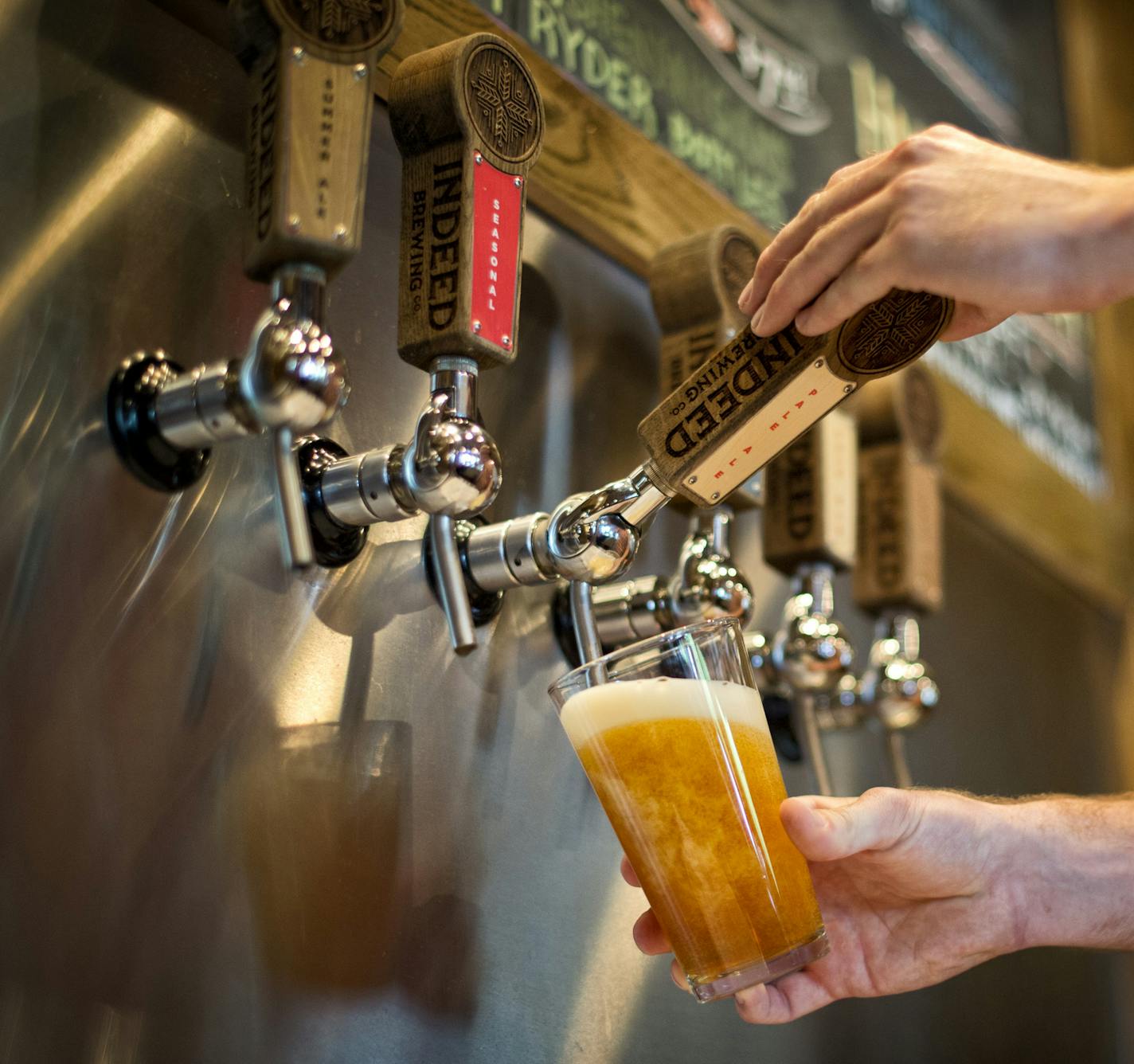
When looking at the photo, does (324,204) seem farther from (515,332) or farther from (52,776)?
(52,776)

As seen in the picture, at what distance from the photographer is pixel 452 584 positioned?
2.26 feet

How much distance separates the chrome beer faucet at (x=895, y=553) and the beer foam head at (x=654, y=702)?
520 millimetres

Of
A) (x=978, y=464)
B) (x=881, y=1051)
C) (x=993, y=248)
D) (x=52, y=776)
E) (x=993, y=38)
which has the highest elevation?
(x=993, y=38)

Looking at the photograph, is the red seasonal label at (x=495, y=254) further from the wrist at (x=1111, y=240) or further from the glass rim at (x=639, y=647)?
the wrist at (x=1111, y=240)

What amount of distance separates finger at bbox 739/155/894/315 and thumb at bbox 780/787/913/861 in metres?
0.29

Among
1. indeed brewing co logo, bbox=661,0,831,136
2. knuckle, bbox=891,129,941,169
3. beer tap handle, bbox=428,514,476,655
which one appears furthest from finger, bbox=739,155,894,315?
indeed brewing co logo, bbox=661,0,831,136

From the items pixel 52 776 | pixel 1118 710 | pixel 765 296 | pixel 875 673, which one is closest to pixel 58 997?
pixel 52 776

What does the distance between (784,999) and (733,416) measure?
1.21 feet

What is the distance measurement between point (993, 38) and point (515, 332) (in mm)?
1634

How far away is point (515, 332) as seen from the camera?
715 millimetres

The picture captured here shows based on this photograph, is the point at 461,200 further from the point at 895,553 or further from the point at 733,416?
the point at 895,553

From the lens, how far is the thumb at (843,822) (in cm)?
67

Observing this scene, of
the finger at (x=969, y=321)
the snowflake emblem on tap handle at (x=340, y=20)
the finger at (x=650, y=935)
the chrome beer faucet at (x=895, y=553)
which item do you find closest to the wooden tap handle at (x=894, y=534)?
the chrome beer faucet at (x=895, y=553)

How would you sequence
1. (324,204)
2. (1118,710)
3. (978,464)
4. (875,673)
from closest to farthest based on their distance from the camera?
(324,204), (875,673), (978,464), (1118,710)
